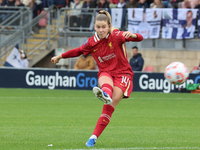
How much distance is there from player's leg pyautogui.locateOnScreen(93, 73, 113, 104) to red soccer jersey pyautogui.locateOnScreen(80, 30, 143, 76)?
171mm

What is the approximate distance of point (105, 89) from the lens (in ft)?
18.4

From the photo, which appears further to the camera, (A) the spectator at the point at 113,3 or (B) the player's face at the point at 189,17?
(A) the spectator at the point at 113,3

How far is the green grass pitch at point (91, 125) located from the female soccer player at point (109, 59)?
62 cm

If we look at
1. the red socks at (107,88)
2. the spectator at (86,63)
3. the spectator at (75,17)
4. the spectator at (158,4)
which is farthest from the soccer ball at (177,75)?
the spectator at (75,17)

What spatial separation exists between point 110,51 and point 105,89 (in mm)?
665

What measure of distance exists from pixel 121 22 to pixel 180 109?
914cm

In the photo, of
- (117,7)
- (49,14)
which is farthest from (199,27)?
(49,14)

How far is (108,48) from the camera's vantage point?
19.7 feet

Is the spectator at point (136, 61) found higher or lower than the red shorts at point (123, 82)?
lower

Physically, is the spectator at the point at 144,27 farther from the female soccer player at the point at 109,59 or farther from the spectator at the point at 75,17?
the female soccer player at the point at 109,59

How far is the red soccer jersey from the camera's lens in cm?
598

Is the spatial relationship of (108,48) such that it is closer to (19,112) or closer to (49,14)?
(19,112)

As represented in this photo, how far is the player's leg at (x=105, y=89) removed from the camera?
5.30m

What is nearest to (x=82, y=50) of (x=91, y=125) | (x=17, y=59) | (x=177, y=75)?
(x=91, y=125)
